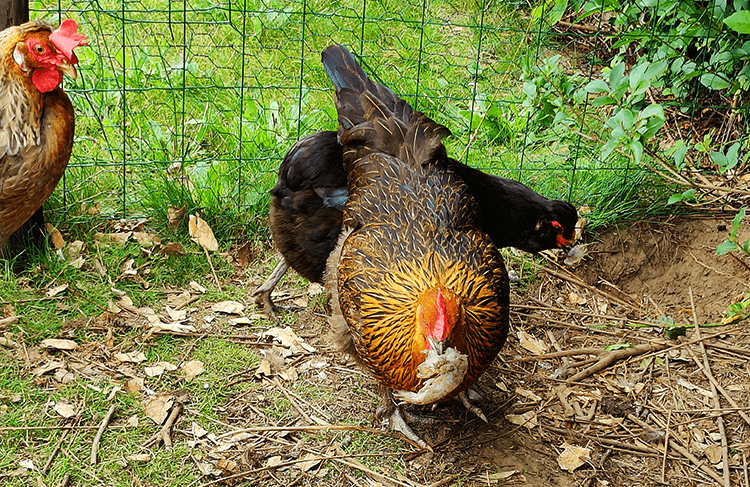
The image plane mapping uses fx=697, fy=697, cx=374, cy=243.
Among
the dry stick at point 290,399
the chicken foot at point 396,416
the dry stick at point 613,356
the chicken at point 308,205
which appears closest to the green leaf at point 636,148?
the chicken at point 308,205

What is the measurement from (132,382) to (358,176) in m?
1.50

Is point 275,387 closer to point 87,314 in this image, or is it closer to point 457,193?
point 87,314

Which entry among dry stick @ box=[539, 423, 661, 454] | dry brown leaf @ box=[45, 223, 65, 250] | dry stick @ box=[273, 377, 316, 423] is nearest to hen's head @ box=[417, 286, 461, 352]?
dry stick @ box=[273, 377, 316, 423]

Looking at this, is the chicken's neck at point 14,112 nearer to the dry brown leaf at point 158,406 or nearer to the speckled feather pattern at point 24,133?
the speckled feather pattern at point 24,133

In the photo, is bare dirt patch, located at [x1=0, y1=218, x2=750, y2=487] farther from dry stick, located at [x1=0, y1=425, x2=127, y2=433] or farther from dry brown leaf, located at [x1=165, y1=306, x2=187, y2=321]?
dry stick, located at [x1=0, y1=425, x2=127, y2=433]

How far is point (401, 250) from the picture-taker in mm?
3098

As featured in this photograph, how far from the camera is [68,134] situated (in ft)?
10.3

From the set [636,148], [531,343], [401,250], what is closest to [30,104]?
[401,250]

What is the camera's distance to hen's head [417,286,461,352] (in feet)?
8.74

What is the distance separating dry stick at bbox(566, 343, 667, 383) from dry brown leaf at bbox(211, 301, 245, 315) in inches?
73.2

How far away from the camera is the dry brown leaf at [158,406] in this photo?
325cm

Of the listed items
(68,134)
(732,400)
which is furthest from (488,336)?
(68,134)

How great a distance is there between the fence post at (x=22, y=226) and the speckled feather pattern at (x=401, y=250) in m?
1.66

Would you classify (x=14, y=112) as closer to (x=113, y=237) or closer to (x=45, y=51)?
(x=45, y=51)
